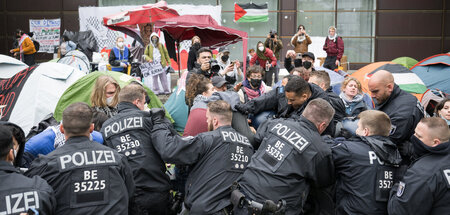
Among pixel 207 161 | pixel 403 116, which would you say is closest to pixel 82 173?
pixel 207 161

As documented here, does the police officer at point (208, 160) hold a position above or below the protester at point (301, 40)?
below

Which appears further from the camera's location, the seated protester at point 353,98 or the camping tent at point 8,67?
the camping tent at point 8,67

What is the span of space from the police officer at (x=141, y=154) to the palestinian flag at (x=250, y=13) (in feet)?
55.1

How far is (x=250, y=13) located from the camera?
67.9 ft

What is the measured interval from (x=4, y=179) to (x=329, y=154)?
263 centimetres

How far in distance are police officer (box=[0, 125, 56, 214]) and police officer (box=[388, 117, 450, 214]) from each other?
107 inches

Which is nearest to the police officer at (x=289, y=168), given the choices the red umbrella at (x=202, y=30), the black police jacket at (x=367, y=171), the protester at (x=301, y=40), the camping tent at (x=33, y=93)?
the black police jacket at (x=367, y=171)

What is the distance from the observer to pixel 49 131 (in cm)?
426

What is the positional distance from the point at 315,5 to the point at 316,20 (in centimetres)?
73

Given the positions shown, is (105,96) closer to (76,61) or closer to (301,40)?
(76,61)

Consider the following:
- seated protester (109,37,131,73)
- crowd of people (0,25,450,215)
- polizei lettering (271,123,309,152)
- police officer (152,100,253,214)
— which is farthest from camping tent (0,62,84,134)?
seated protester (109,37,131,73)

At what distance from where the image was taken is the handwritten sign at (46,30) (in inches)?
802

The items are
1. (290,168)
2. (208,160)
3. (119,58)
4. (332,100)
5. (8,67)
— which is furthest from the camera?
(119,58)

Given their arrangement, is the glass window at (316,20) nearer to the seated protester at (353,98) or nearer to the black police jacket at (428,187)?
the seated protester at (353,98)
